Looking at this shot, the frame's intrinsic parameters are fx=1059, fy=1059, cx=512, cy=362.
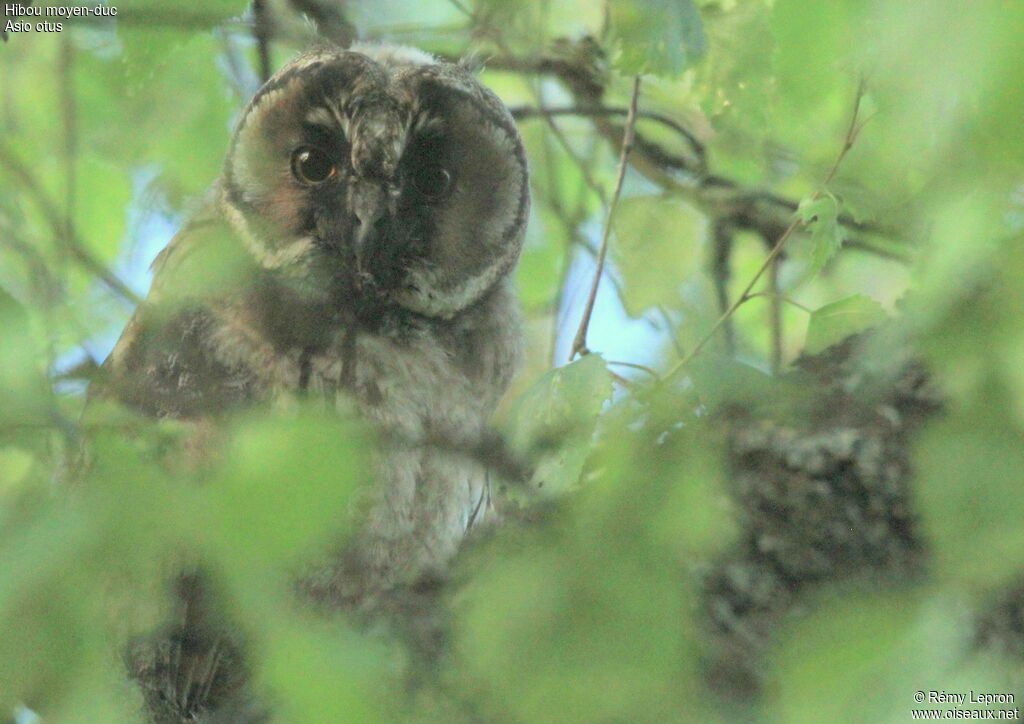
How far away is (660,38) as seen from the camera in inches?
70.1

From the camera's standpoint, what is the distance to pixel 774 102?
7.26 feet

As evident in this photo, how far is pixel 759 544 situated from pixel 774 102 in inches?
48.6

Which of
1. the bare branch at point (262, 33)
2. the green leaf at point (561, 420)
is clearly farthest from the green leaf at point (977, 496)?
the bare branch at point (262, 33)

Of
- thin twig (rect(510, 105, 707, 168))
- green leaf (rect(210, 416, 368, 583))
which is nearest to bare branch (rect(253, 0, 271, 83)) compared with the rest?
thin twig (rect(510, 105, 707, 168))

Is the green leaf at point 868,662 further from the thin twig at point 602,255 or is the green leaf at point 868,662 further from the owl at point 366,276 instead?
the owl at point 366,276

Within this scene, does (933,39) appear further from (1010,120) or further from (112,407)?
(112,407)

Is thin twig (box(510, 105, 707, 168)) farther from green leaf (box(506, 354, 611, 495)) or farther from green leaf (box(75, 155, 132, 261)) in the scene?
green leaf (box(506, 354, 611, 495))

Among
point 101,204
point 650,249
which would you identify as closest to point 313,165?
point 650,249

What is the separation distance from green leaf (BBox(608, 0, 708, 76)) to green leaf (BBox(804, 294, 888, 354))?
49 cm

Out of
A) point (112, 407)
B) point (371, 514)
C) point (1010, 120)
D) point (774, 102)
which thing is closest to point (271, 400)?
point (371, 514)

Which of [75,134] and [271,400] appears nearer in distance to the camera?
[271,400]

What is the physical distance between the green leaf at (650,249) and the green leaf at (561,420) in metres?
1.21

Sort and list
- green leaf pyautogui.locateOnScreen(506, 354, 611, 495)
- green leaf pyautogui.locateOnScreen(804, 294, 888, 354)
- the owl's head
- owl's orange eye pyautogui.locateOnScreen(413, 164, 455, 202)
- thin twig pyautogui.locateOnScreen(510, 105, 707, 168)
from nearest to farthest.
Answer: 1. green leaf pyautogui.locateOnScreen(506, 354, 611, 495)
2. green leaf pyautogui.locateOnScreen(804, 294, 888, 354)
3. the owl's head
4. owl's orange eye pyautogui.locateOnScreen(413, 164, 455, 202)
5. thin twig pyautogui.locateOnScreen(510, 105, 707, 168)

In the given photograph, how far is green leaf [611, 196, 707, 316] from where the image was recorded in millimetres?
2723
